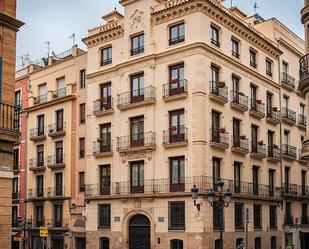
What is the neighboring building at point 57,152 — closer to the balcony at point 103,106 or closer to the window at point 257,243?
the balcony at point 103,106

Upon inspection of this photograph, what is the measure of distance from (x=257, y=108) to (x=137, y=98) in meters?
8.82

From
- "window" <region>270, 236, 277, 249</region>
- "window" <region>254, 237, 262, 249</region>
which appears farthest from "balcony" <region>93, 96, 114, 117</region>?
"window" <region>270, 236, 277, 249</region>

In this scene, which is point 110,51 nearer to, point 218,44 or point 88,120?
point 88,120

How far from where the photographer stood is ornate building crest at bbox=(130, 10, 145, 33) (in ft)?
119

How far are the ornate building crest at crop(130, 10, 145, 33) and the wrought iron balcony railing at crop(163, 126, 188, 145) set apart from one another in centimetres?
754

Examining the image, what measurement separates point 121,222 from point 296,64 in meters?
20.1

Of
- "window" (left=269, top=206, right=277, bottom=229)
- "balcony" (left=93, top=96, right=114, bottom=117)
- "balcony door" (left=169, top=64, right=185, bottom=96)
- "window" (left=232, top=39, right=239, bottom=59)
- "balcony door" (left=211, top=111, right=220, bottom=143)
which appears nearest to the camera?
"balcony door" (left=211, top=111, right=220, bottom=143)

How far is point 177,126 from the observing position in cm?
3334

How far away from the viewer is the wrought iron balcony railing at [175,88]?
33250 mm

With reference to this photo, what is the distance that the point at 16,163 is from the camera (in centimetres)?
4609

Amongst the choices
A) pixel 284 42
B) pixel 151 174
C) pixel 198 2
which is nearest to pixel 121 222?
pixel 151 174

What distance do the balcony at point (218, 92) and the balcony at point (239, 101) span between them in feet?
2.78

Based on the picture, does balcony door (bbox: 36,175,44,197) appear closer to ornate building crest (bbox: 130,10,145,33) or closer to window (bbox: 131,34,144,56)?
window (bbox: 131,34,144,56)

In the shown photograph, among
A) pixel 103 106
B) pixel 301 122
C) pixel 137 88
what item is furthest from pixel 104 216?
pixel 301 122
